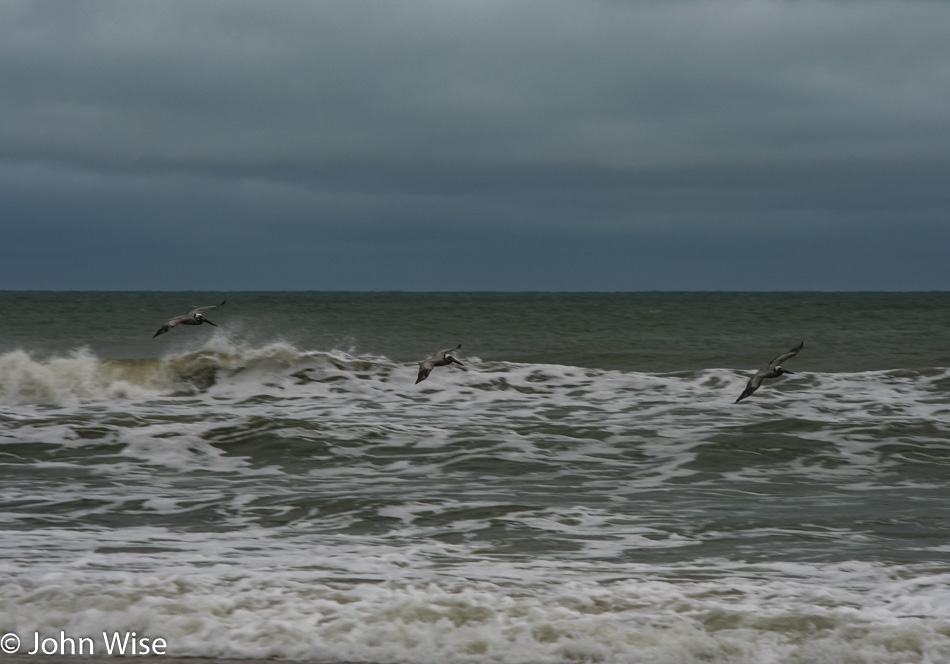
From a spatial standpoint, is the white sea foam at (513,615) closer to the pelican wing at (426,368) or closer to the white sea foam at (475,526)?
the white sea foam at (475,526)

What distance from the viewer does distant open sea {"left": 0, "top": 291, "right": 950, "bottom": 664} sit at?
5.84 m

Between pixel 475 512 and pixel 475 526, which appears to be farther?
pixel 475 512

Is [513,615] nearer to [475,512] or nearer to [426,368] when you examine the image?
[475,512]

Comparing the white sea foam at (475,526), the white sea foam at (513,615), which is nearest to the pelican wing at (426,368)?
the white sea foam at (475,526)

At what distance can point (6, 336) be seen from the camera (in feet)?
119

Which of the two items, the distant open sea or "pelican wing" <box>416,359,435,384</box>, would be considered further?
"pelican wing" <box>416,359,435,384</box>

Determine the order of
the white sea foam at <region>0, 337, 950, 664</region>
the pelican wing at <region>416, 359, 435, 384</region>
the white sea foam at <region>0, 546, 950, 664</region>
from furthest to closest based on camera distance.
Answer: the pelican wing at <region>416, 359, 435, 384</region> → the white sea foam at <region>0, 337, 950, 664</region> → the white sea foam at <region>0, 546, 950, 664</region>

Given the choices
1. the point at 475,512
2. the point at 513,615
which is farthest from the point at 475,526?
the point at 513,615

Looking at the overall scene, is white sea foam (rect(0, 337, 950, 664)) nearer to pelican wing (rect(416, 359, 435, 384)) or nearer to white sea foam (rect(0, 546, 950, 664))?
white sea foam (rect(0, 546, 950, 664))

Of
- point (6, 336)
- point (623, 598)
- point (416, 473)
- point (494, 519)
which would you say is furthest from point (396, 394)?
point (6, 336)

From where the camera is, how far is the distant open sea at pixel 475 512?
5836mm

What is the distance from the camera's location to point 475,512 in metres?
8.91

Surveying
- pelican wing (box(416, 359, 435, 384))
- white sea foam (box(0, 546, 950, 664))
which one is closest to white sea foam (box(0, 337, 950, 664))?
white sea foam (box(0, 546, 950, 664))

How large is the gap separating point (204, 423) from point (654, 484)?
6277 millimetres
